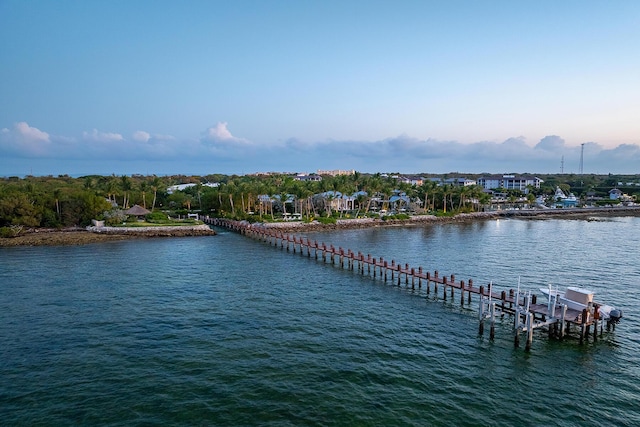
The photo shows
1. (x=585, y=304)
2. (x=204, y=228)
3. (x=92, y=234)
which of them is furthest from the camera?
(x=204, y=228)

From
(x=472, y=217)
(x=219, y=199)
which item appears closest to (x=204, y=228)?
(x=219, y=199)

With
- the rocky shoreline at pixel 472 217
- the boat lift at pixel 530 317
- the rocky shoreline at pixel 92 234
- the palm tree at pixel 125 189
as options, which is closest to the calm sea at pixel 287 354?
the boat lift at pixel 530 317

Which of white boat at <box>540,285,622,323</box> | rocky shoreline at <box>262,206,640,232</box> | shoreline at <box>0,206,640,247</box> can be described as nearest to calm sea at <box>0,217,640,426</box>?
white boat at <box>540,285,622,323</box>

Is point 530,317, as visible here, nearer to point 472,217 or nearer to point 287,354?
point 287,354

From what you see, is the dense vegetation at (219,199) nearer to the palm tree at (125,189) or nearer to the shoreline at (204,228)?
the palm tree at (125,189)

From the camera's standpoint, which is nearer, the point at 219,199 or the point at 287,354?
the point at 287,354

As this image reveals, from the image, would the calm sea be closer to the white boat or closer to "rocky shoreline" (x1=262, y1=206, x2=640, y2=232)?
the white boat
